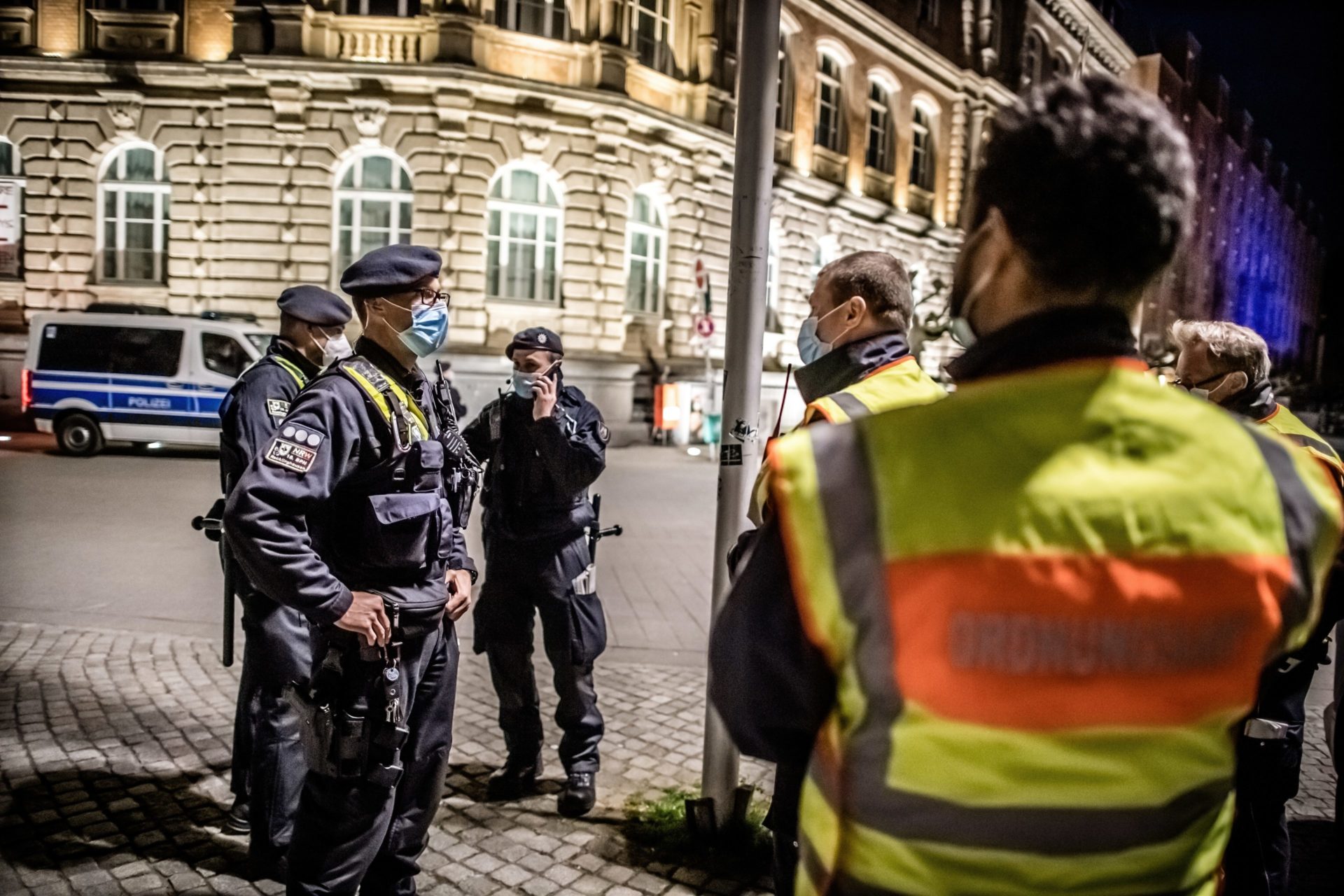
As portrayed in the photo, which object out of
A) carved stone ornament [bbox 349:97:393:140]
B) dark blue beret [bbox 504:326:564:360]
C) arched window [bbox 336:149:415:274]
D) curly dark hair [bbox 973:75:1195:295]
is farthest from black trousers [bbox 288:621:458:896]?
carved stone ornament [bbox 349:97:393:140]

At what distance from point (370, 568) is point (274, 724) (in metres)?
0.97

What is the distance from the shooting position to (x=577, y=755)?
3.83 m

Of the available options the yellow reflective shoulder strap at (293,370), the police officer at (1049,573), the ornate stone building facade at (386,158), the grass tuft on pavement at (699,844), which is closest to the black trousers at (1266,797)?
the grass tuft on pavement at (699,844)

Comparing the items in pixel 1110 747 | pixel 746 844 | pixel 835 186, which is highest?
pixel 835 186

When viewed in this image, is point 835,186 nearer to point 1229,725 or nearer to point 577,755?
point 577,755

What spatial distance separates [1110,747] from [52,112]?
23.0 metres

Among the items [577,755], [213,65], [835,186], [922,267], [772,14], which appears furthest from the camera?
[922,267]

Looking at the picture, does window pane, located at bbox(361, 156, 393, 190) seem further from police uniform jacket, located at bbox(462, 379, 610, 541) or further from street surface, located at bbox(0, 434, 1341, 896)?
police uniform jacket, located at bbox(462, 379, 610, 541)

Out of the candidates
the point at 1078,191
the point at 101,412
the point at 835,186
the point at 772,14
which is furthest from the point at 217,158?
the point at 1078,191

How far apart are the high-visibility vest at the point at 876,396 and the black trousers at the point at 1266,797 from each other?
1575 millimetres

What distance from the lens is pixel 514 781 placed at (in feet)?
12.7

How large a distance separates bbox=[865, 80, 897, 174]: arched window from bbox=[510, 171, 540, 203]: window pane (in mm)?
12765

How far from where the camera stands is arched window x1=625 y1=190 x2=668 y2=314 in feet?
66.0

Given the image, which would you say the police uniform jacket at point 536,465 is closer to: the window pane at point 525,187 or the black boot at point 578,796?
the black boot at point 578,796
